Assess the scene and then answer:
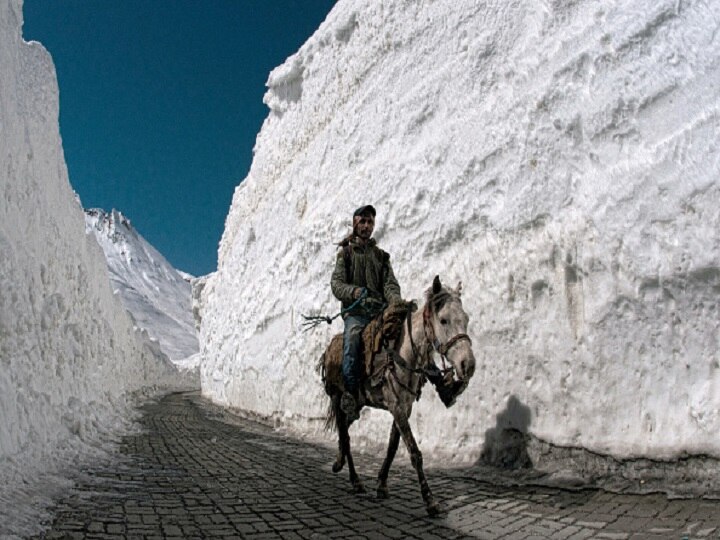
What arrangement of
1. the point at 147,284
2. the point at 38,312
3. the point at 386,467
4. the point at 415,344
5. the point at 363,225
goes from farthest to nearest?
the point at 147,284 → the point at 38,312 → the point at 363,225 → the point at 386,467 → the point at 415,344

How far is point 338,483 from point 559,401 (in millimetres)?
2805

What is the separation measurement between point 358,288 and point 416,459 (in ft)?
6.34

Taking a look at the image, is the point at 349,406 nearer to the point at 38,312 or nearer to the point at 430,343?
the point at 430,343

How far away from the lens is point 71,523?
3.95m

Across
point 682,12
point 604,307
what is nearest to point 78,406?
point 604,307

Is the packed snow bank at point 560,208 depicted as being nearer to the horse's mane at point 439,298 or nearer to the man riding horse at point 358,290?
the man riding horse at point 358,290

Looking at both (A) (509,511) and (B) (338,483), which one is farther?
(B) (338,483)

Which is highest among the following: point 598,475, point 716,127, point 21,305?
point 716,127

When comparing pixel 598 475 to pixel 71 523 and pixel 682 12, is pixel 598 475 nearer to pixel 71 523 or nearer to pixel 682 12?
pixel 71 523

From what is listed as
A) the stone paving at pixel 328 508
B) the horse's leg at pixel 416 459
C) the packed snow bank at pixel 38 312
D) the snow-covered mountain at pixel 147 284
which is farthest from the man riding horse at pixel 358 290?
the snow-covered mountain at pixel 147 284

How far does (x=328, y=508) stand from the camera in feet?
16.3

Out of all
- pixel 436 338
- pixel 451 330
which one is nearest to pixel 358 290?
pixel 436 338

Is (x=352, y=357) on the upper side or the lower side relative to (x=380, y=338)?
lower

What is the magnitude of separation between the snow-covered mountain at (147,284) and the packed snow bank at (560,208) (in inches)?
2698
